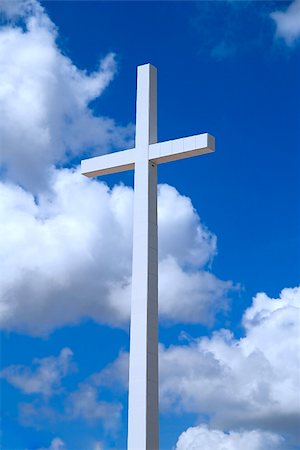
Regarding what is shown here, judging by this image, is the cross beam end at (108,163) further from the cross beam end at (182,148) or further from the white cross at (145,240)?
the cross beam end at (182,148)

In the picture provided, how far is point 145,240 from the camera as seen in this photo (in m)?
15.4

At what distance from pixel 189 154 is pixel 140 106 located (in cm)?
157

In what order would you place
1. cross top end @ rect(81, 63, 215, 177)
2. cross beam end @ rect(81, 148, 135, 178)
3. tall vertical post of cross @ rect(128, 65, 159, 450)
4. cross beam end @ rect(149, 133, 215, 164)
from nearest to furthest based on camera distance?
tall vertical post of cross @ rect(128, 65, 159, 450), cross beam end @ rect(149, 133, 215, 164), cross top end @ rect(81, 63, 215, 177), cross beam end @ rect(81, 148, 135, 178)

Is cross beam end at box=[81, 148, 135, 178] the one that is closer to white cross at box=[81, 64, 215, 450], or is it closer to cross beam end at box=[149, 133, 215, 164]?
white cross at box=[81, 64, 215, 450]

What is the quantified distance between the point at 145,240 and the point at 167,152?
1821 mm

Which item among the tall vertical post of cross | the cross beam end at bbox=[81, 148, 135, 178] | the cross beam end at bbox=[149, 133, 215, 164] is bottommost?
the tall vertical post of cross

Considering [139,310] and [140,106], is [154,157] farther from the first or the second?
[139,310]

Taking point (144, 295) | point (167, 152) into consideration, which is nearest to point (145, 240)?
point (144, 295)

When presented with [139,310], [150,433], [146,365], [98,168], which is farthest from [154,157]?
[150,433]

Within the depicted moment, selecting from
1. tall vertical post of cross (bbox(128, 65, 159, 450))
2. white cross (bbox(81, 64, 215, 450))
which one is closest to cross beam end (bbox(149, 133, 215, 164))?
white cross (bbox(81, 64, 215, 450))

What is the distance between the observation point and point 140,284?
15078 millimetres

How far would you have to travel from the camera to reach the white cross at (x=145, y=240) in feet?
47.2

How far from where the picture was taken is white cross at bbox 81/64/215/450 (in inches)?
566

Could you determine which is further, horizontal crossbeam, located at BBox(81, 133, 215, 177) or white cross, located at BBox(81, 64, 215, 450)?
horizontal crossbeam, located at BBox(81, 133, 215, 177)
